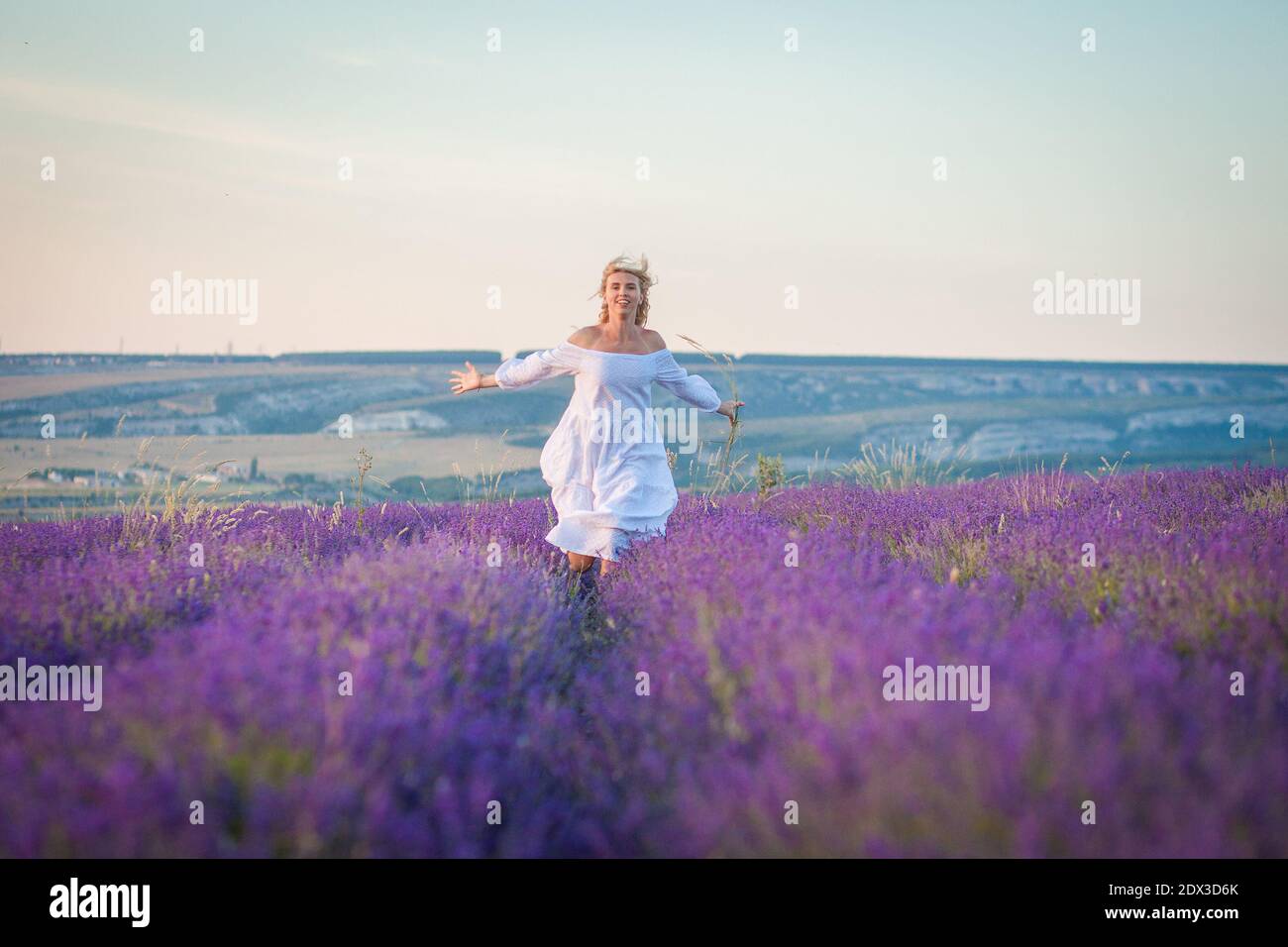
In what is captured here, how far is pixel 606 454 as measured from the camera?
16.8ft

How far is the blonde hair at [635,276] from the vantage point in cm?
512

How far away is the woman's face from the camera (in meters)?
5.05

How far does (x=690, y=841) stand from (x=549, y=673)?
149 cm

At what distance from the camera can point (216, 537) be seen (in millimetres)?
5387
